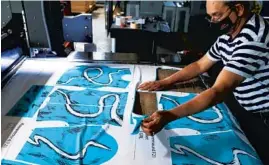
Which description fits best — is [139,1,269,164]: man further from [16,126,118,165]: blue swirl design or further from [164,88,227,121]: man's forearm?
→ [16,126,118,165]: blue swirl design

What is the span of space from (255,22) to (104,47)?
388 centimetres

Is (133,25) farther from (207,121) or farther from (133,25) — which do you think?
(207,121)

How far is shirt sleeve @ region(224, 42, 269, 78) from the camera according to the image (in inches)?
45.1

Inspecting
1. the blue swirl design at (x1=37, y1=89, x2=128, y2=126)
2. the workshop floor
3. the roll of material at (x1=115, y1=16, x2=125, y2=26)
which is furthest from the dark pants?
the workshop floor

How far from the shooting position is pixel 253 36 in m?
1.16

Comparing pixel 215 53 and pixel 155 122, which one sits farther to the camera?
pixel 215 53

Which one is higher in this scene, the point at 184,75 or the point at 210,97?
the point at 210,97

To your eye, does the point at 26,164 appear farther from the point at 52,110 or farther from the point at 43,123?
the point at 52,110

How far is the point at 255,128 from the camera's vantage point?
1384 mm

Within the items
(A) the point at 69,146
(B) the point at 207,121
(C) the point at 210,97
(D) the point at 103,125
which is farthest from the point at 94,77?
(C) the point at 210,97

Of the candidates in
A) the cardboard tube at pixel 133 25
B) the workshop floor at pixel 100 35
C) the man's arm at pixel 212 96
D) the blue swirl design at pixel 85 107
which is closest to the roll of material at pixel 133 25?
the cardboard tube at pixel 133 25

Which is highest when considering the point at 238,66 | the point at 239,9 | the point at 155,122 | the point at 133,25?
the point at 239,9

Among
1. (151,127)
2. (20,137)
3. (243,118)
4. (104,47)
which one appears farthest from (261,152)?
(104,47)

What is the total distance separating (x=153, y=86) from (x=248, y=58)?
28.2 inches
